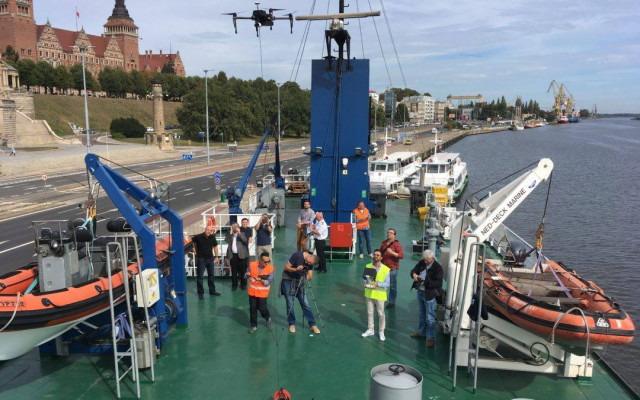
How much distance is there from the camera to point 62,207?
87.6 feet

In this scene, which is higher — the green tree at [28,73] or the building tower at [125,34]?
the building tower at [125,34]

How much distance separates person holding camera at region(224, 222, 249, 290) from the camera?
9.84m

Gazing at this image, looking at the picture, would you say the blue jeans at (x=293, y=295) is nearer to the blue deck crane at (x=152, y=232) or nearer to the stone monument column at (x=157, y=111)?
the blue deck crane at (x=152, y=232)

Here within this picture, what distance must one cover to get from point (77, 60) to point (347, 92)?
123105 mm

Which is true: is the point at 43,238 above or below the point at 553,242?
above

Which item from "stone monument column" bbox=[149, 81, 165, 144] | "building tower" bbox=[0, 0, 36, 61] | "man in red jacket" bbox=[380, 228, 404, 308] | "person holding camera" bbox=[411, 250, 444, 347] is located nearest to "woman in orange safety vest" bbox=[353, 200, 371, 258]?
"man in red jacket" bbox=[380, 228, 404, 308]

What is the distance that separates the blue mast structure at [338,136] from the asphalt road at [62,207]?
4404mm

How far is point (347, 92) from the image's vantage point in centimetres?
1390

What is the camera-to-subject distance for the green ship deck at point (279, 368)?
6.45 meters

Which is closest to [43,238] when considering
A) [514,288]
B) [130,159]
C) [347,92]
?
[514,288]

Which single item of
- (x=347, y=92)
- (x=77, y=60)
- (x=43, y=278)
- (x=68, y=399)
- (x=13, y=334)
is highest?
(x=77, y=60)

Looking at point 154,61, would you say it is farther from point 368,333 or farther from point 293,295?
point 368,333

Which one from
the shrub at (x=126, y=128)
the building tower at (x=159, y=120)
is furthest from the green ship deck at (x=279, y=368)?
the shrub at (x=126, y=128)

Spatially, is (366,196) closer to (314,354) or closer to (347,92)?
(347,92)
